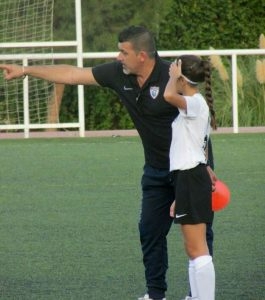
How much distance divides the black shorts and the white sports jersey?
2.0 inches

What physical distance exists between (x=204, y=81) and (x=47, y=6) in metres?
12.3

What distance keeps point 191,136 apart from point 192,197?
34cm

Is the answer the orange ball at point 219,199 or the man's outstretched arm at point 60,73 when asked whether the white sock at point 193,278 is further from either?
the man's outstretched arm at point 60,73

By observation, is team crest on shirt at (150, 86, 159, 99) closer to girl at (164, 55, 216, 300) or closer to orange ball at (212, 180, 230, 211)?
girl at (164, 55, 216, 300)

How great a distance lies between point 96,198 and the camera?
41.1 ft

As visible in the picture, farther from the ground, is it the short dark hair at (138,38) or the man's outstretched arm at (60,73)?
the short dark hair at (138,38)

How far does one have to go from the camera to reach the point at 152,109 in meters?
7.69

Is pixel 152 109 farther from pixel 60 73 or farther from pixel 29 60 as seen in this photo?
pixel 29 60

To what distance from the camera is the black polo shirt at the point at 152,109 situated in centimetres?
768

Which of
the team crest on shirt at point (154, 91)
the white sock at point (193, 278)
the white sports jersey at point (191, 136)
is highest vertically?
the team crest on shirt at point (154, 91)

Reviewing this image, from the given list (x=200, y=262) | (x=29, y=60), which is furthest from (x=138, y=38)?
(x=29, y=60)

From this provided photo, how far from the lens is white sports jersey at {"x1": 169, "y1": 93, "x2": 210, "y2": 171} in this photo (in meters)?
7.22

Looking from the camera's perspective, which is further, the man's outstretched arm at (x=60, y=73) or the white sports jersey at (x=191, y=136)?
the man's outstretched arm at (x=60, y=73)

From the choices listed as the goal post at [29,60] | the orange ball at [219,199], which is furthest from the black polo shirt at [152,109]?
the goal post at [29,60]
